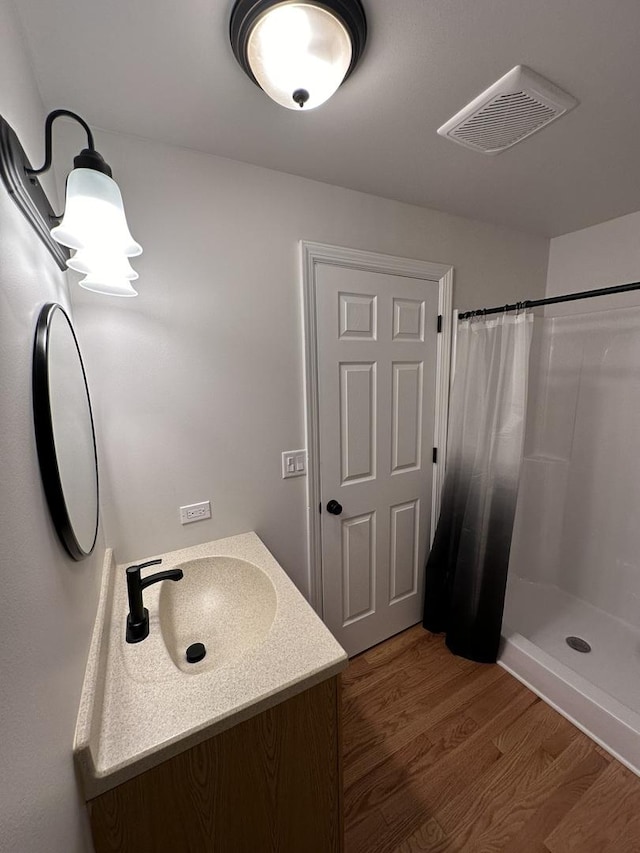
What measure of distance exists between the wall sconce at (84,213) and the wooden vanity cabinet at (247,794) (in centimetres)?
112

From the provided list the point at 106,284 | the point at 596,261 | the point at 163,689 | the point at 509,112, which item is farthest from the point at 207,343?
the point at 596,261

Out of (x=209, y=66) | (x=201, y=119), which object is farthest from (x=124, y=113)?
(x=209, y=66)

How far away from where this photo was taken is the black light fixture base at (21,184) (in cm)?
55

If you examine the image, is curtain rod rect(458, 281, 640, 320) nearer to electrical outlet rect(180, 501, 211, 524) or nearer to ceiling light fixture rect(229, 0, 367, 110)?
ceiling light fixture rect(229, 0, 367, 110)

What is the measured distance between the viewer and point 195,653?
1.07m

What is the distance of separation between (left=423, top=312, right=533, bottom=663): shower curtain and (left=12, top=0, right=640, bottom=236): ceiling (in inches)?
27.8

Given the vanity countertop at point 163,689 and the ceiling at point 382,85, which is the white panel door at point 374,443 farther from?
the vanity countertop at point 163,689

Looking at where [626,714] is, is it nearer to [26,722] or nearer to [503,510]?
[503,510]

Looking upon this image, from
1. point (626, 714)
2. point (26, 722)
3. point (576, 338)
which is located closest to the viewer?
point (26, 722)

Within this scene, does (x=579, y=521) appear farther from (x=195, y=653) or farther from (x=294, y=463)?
(x=195, y=653)

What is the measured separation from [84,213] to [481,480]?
1903mm

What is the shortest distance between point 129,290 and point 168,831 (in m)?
1.27

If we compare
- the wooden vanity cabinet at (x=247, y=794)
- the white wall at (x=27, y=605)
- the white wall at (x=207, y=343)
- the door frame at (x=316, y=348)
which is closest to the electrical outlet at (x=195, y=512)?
the white wall at (x=207, y=343)

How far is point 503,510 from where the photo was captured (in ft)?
5.66
